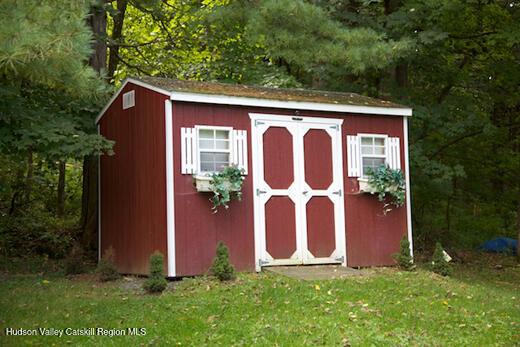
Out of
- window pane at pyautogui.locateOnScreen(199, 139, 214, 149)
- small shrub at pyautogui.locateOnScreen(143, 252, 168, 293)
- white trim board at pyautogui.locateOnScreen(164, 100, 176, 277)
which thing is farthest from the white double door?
small shrub at pyautogui.locateOnScreen(143, 252, 168, 293)

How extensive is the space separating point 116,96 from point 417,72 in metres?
8.05

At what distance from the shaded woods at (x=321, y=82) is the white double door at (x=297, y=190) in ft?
6.72

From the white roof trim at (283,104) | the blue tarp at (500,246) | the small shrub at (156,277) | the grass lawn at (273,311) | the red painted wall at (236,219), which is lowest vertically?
the blue tarp at (500,246)

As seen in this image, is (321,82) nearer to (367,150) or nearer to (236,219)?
(367,150)

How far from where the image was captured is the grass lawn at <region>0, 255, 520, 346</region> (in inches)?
268

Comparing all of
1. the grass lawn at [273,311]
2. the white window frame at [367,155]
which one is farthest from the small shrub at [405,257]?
the white window frame at [367,155]

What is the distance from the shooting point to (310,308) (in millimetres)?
7918

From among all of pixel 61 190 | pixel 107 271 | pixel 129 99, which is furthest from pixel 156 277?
pixel 61 190

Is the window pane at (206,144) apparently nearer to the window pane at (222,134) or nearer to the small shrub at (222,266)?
the window pane at (222,134)

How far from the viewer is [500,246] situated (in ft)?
57.9

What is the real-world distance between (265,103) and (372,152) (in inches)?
89.2

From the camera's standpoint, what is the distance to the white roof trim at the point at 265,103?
1009 centimetres

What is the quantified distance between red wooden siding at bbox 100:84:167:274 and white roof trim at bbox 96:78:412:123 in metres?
0.14

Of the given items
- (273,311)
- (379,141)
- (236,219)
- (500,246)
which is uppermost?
(379,141)
